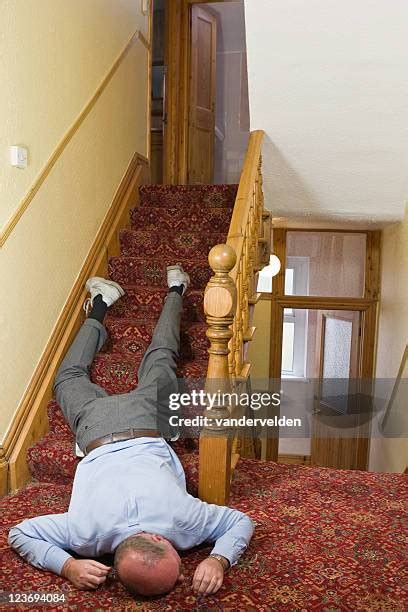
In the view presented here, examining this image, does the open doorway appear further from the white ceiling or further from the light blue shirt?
the light blue shirt

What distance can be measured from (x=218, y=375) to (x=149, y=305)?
136 centimetres

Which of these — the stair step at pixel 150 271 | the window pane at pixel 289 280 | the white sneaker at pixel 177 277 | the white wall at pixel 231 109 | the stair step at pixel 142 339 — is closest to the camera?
the stair step at pixel 142 339

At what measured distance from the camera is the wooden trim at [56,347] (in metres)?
2.61

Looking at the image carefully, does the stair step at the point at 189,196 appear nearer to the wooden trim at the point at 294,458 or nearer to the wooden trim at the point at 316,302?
the wooden trim at the point at 316,302

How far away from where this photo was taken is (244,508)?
2363 mm

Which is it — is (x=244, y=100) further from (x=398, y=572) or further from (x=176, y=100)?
(x=398, y=572)

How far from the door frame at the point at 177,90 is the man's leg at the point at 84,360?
8.84 feet

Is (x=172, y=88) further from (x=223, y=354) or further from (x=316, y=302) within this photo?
(x=223, y=354)

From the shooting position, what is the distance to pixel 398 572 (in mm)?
1926

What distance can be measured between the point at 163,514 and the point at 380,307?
167 inches

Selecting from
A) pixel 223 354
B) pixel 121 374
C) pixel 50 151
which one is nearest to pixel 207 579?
pixel 223 354

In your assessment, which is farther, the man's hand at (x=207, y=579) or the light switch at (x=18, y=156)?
the light switch at (x=18, y=156)

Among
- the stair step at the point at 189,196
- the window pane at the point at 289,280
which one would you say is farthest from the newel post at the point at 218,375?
the window pane at the point at 289,280

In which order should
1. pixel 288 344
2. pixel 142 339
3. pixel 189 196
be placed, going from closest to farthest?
1. pixel 142 339
2. pixel 189 196
3. pixel 288 344
